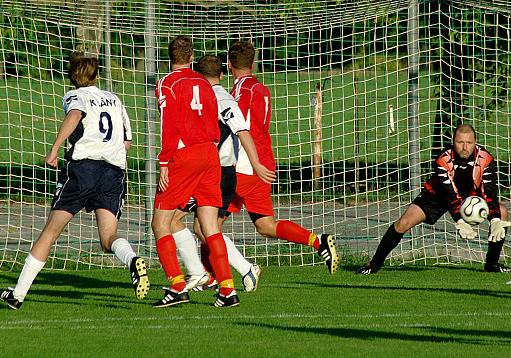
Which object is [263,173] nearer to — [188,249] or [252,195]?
[188,249]

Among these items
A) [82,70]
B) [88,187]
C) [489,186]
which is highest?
[82,70]

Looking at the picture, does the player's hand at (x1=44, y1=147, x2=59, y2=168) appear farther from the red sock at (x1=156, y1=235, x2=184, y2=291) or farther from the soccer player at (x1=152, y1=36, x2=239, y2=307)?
the red sock at (x1=156, y1=235, x2=184, y2=291)

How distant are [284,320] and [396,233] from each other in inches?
Answer: 147

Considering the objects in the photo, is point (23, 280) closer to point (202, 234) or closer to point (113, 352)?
point (202, 234)

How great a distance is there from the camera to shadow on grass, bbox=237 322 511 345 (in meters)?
7.98

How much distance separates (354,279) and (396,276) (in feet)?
1.95

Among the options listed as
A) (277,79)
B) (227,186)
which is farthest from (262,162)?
(277,79)

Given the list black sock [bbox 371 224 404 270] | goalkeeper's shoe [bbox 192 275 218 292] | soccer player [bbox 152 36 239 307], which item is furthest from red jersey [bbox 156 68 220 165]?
black sock [bbox 371 224 404 270]

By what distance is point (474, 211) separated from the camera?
10398 millimetres

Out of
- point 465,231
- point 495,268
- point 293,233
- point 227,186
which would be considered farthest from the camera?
point 495,268

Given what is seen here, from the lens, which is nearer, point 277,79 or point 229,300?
point 229,300

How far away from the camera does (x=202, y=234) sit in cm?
1055

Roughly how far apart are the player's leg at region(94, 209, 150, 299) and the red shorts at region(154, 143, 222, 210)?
433 millimetres

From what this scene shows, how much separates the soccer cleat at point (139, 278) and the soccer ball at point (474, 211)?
291 cm
